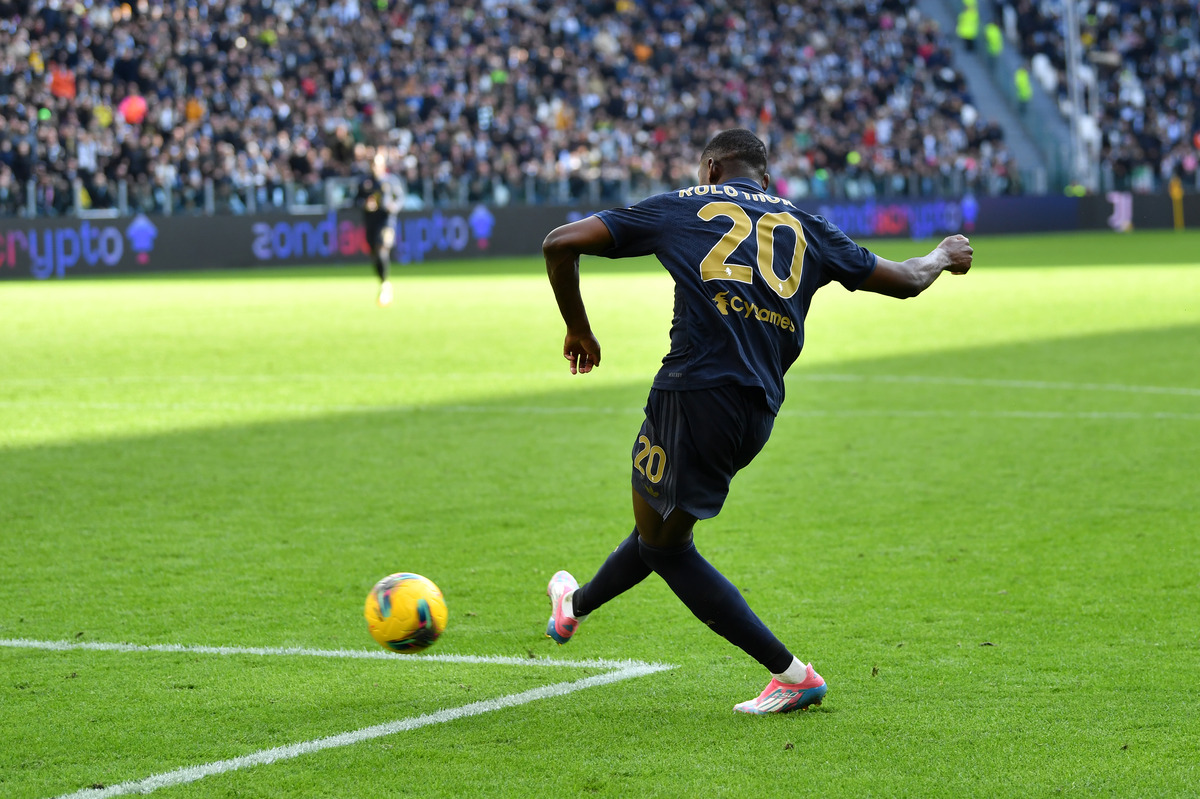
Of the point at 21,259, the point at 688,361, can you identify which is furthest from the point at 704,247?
the point at 21,259

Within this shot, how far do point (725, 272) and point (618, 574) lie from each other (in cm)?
112

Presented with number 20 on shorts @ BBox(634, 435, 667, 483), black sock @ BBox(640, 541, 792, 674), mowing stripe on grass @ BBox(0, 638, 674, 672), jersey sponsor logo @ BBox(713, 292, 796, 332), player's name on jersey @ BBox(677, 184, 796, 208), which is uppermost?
player's name on jersey @ BBox(677, 184, 796, 208)

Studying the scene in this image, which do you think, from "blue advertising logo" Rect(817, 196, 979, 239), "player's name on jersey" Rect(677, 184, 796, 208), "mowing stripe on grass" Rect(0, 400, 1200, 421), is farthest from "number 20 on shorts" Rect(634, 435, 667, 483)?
"blue advertising logo" Rect(817, 196, 979, 239)

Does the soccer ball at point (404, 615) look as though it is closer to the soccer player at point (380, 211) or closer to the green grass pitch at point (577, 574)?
the green grass pitch at point (577, 574)

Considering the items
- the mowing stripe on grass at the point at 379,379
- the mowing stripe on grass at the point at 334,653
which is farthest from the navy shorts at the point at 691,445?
the mowing stripe on grass at the point at 379,379

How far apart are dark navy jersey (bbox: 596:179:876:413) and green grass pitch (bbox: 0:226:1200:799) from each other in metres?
1.08

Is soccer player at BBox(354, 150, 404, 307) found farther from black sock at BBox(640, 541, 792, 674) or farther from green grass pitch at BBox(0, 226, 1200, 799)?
black sock at BBox(640, 541, 792, 674)

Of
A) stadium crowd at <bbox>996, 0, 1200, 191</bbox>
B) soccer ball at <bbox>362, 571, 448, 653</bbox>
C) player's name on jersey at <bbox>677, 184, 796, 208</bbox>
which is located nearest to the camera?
player's name on jersey at <bbox>677, 184, 796, 208</bbox>

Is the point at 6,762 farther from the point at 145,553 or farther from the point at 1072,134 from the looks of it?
the point at 1072,134

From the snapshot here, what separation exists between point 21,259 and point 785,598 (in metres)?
25.2

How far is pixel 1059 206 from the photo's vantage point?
43.6 meters

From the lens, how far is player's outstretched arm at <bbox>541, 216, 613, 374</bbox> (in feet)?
14.4

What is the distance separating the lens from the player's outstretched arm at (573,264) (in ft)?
14.4

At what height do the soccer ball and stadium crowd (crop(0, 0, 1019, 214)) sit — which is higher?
stadium crowd (crop(0, 0, 1019, 214))
